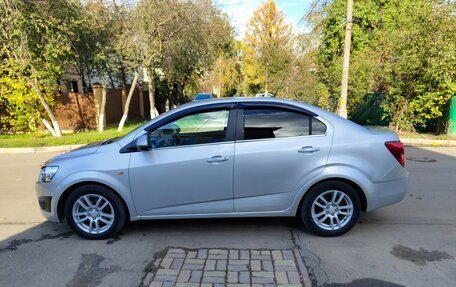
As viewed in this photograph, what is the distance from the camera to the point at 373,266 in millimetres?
3496

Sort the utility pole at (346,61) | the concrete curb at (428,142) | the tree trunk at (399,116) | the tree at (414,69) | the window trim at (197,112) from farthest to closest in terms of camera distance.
A: the tree trunk at (399,116) → the utility pole at (346,61) → the tree at (414,69) → the concrete curb at (428,142) → the window trim at (197,112)

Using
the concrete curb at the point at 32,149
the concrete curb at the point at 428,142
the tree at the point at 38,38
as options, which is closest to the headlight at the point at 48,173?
the concrete curb at the point at 32,149

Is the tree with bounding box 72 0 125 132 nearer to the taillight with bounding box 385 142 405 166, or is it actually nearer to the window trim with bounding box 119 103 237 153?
the window trim with bounding box 119 103 237 153

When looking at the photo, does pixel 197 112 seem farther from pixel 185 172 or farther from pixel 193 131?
pixel 185 172

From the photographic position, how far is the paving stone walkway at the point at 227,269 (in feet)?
10.4

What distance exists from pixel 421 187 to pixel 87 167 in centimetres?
558

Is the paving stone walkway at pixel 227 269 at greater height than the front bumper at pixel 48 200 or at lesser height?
lesser

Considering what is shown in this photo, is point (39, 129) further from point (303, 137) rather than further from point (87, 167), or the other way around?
point (303, 137)

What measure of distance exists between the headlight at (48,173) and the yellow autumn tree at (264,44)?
3478 cm

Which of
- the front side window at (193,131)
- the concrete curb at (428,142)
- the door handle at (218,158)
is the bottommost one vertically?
the concrete curb at (428,142)

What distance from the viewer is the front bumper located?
13.5 ft

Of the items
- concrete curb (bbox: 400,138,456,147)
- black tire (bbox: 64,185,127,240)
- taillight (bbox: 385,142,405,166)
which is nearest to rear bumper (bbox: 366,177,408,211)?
taillight (bbox: 385,142,405,166)

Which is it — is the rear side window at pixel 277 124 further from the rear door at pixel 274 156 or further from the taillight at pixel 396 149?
the taillight at pixel 396 149

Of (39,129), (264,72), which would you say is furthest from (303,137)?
(264,72)
